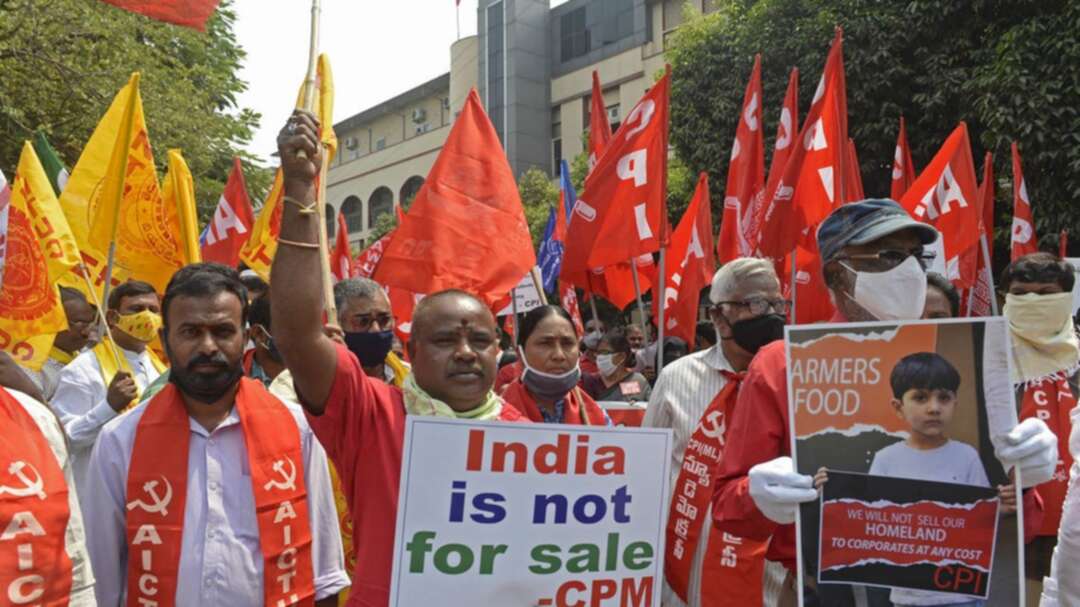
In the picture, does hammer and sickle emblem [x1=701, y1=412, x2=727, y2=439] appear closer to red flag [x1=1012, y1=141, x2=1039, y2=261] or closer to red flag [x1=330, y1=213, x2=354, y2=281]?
red flag [x1=1012, y1=141, x2=1039, y2=261]

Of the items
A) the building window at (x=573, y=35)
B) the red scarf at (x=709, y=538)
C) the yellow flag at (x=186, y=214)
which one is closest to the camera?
the red scarf at (x=709, y=538)

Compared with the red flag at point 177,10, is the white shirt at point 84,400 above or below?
below

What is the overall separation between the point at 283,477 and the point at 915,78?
1374cm

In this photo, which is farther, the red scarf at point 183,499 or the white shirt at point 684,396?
the white shirt at point 684,396

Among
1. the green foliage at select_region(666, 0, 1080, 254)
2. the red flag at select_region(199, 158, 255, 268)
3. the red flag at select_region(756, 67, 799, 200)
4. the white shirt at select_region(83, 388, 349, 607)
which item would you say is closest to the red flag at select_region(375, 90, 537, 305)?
the red flag at select_region(756, 67, 799, 200)

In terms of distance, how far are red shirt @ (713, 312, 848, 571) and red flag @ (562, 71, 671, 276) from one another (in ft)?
12.7

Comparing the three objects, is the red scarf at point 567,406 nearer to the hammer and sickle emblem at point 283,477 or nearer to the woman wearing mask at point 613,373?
the hammer and sickle emblem at point 283,477

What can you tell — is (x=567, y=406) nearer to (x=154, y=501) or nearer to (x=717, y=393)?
(x=717, y=393)

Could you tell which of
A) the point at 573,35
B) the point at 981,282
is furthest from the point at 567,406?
the point at 573,35

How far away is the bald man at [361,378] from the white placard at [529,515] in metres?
0.18

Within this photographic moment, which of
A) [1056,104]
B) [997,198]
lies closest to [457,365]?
[1056,104]

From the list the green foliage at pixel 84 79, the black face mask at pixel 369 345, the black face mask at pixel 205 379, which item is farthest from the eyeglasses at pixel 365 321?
the green foliage at pixel 84 79

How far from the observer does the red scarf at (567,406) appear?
4297 mm

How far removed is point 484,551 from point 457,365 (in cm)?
51
